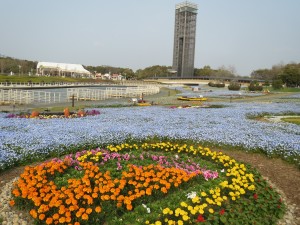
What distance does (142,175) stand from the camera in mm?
6875

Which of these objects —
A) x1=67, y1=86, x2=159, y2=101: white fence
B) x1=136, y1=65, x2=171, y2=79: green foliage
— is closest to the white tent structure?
x1=136, y1=65, x2=171, y2=79: green foliage

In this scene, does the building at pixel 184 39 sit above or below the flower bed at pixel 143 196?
above

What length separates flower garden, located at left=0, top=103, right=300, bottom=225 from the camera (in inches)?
226

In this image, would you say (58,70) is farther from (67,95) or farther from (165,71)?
(67,95)

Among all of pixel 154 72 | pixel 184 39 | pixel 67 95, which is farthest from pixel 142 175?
pixel 184 39

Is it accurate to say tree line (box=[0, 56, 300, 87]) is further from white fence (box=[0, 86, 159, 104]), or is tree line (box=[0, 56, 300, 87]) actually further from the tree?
white fence (box=[0, 86, 159, 104])

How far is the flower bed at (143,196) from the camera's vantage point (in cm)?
556

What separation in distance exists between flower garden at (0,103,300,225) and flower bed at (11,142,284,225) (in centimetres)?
2

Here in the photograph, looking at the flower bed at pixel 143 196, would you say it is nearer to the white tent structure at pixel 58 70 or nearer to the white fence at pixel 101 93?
the white fence at pixel 101 93

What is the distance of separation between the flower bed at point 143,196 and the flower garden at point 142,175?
0.02 metres

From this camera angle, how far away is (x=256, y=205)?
6.27 m

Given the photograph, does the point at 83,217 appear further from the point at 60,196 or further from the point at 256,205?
the point at 256,205

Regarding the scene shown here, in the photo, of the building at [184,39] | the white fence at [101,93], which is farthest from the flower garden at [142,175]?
the building at [184,39]

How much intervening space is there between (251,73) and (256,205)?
175874mm
